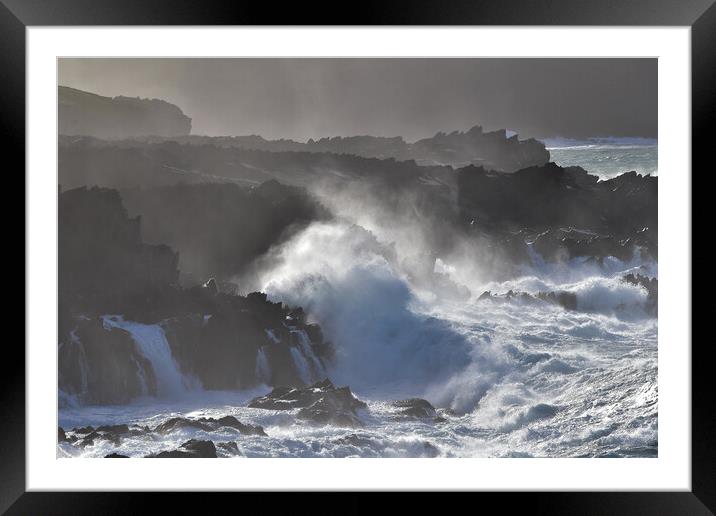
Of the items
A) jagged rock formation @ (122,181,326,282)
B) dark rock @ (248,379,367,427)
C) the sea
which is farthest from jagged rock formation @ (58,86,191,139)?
dark rock @ (248,379,367,427)

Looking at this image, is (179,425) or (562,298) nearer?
(179,425)

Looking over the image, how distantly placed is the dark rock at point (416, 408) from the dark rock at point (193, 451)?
1.07m

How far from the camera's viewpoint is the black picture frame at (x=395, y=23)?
2848mm

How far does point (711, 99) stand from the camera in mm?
2902

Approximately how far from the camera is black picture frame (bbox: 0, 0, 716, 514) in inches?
112

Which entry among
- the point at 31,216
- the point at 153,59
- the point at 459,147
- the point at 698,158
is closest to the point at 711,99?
the point at 698,158

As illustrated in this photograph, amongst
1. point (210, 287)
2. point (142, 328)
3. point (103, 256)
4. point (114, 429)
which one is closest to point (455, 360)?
point (210, 287)

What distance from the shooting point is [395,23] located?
285 centimetres

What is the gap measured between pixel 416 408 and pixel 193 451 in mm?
1284

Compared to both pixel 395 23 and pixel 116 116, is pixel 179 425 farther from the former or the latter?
pixel 395 23

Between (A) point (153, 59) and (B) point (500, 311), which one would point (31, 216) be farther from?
(B) point (500, 311)

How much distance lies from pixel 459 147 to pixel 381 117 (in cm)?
49

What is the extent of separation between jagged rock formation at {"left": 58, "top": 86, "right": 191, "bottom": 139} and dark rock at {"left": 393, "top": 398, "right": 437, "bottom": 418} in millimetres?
2026

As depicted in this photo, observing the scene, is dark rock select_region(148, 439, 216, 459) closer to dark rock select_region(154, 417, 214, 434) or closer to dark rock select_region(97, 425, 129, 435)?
dark rock select_region(154, 417, 214, 434)
